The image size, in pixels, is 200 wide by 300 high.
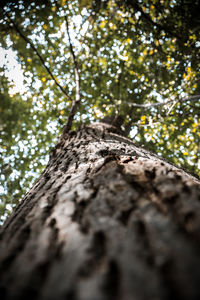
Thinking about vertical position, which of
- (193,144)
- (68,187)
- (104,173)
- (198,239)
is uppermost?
(193,144)

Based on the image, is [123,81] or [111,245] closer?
[111,245]

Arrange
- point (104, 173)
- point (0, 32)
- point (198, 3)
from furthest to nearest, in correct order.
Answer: point (198, 3), point (0, 32), point (104, 173)

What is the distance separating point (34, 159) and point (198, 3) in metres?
6.56

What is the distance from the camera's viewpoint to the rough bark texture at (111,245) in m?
0.55

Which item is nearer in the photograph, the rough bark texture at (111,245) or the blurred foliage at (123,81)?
the rough bark texture at (111,245)

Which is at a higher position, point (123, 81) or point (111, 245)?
point (123, 81)

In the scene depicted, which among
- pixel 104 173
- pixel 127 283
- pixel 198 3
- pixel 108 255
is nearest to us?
pixel 127 283

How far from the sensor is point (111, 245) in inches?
27.5

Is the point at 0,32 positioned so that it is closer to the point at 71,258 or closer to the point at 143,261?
the point at 71,258

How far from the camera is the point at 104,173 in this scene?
1.30 metres

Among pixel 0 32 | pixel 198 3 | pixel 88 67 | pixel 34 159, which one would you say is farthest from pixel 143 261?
pixel 34 159

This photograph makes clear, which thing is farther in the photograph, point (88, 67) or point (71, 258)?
point (88, 67)

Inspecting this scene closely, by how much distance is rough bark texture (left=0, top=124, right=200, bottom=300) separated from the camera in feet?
1.81

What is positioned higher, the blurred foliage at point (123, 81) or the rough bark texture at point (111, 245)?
the blurred foliage at point (123, 81)
